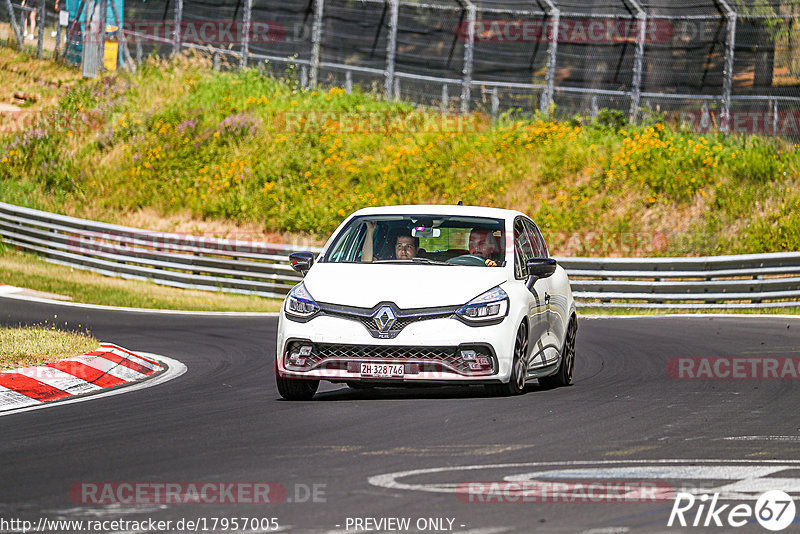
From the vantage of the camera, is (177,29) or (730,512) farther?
(177,29)

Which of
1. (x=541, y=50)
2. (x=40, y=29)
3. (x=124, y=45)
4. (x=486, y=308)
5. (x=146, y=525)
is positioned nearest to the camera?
(x=146, y=525)

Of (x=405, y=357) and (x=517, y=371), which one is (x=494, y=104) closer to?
(x=517, y=371)

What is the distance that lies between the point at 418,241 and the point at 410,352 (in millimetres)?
1612

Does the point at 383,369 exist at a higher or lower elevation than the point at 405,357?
lower

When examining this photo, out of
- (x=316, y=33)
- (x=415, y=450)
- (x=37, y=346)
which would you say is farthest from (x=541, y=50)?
(x=415, y=450)

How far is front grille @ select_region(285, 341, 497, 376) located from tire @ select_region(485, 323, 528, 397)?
1.03 feet

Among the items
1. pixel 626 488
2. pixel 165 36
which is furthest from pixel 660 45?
pixel 626 488

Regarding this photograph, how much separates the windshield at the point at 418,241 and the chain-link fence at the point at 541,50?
19018mm

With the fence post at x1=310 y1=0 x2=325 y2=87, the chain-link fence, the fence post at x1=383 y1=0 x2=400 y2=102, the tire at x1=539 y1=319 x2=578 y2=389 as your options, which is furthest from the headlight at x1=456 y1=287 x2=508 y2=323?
the fence post at x1=310 y1=0 x2=325 y2=87

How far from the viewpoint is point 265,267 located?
25.8m

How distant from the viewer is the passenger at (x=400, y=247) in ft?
36.8

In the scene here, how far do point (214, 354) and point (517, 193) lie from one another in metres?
17.0

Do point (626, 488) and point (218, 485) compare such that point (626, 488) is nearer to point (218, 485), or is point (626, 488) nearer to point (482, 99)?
point (218, 485)

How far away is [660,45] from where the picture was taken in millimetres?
30328
